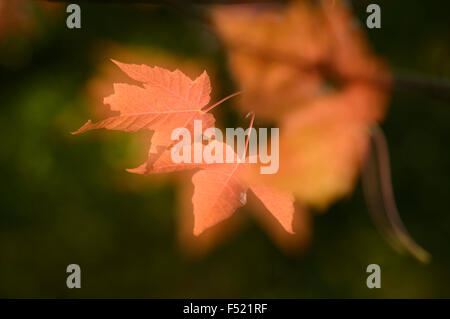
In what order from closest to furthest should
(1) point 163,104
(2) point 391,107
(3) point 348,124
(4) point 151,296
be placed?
1. (1) point 163,104
2. (3) point 348,124
3. (4) point 151,296
4. (2) point 391,107

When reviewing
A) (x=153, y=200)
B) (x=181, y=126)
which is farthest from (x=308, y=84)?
(x=153, y=200)

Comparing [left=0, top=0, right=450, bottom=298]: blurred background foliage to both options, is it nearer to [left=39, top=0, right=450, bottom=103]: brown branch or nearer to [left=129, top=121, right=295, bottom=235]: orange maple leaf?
[left=39, top=0, right=450, bottom=103]: brown branch

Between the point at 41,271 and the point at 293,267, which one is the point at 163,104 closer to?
the point at 293,267

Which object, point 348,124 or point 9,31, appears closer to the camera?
point 348,124

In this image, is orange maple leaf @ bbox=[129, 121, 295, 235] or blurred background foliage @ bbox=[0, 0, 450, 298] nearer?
orange maple leaf @ bbox=[129, 121, 295, 235]

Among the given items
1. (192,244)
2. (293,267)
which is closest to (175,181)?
(192,244)

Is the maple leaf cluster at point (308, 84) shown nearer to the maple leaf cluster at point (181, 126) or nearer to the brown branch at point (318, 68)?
the brown branch at point (318, 68)

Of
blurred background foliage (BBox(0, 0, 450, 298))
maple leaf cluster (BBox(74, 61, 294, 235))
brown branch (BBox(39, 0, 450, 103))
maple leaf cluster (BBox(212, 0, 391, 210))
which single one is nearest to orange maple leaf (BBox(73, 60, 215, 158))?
maple leaf cluster (BBox(74, 61, 294, 235))

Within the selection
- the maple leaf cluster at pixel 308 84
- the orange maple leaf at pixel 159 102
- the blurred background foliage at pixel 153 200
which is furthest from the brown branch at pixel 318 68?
the blurred background foliage at pixel 153 200

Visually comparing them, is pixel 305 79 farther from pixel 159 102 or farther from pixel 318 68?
pixel 159 102
